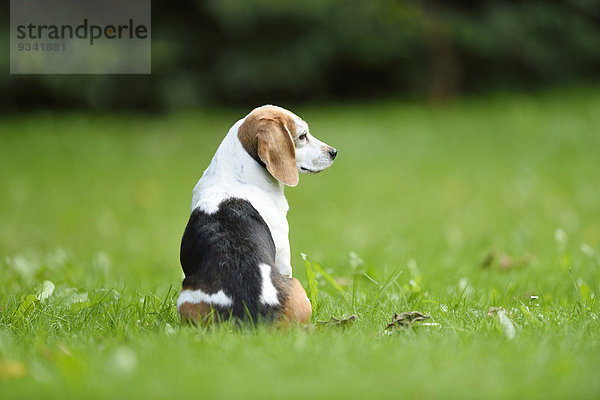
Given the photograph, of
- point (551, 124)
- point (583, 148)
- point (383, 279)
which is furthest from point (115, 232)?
point (551, 124)

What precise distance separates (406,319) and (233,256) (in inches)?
35.6

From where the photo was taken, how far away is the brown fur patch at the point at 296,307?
308 cm

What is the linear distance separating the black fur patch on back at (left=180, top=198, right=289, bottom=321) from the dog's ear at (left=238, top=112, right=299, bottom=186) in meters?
0.23

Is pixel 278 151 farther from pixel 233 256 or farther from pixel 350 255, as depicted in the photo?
pixel 350 255

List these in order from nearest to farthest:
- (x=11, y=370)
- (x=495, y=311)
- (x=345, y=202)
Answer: (x=11, y=370)
(x=495, y=311)
(x=345, y=202)

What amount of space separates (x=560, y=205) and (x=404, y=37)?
30.0 ft

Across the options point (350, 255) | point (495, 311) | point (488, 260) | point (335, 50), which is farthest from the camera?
point (335, 50)

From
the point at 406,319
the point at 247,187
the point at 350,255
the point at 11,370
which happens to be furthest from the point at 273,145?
the point at 11,370

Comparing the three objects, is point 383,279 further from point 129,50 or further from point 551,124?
point 129,50

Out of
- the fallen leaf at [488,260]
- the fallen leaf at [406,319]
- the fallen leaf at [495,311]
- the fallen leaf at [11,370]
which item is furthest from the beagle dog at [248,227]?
the fallen leaf at [488,260]

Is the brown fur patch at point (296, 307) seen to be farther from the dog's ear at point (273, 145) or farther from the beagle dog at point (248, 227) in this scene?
the dog's ear at point (273, 145)

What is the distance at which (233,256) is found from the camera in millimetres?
3041

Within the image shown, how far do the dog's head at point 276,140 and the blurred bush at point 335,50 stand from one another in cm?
1217

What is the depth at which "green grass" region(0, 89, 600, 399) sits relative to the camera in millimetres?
2518
